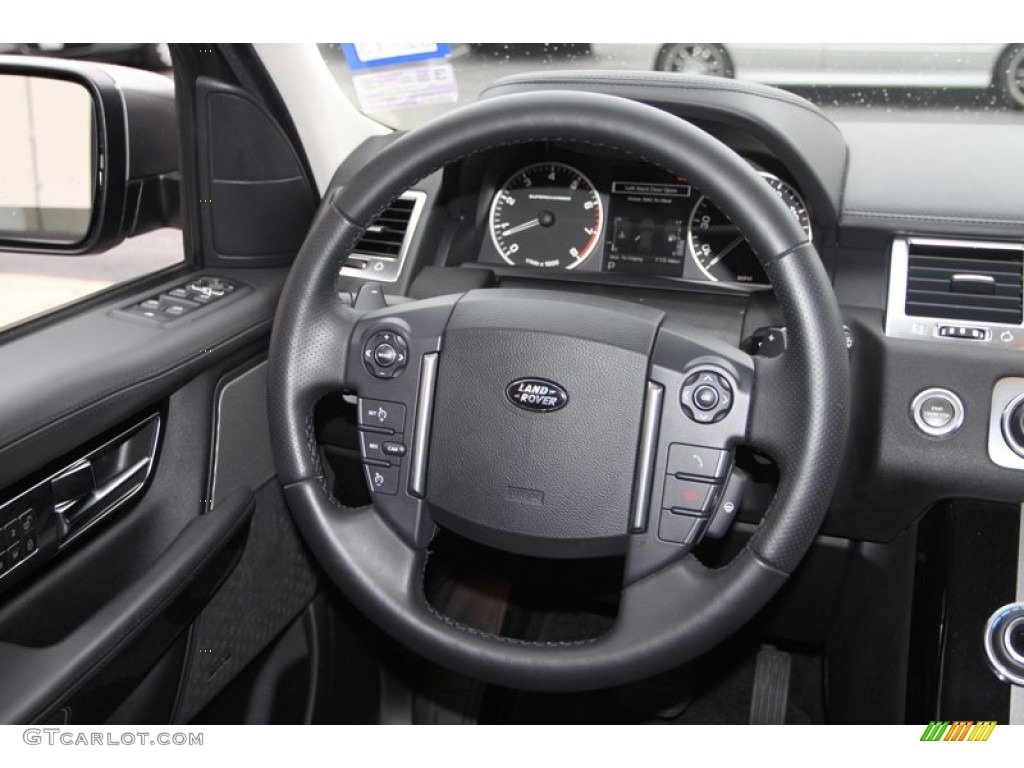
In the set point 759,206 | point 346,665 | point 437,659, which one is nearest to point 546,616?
point 346,665

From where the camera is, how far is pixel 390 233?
166 cm

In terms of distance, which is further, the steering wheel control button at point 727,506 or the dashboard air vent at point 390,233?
the dashboard air vent at point 390,233

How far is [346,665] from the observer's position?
1.86 meters

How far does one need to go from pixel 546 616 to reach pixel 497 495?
3.67 ft

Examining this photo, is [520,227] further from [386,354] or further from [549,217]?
[386,354]

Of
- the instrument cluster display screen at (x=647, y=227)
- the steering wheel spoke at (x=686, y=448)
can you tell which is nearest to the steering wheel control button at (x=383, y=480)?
the steering wheel spoke at (x=686, y=448)

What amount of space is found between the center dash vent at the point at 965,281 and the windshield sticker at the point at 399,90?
0.90 metres

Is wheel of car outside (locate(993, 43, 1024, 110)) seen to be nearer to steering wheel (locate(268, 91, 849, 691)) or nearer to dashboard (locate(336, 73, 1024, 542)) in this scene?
dashboard (locate(336, 73, 1024, 542))

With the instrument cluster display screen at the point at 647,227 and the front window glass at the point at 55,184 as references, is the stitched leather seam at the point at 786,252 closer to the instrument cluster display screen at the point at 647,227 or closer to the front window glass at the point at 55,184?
the instrument cluster display screen at the point at 647,227

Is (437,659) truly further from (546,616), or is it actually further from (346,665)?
(546,616)

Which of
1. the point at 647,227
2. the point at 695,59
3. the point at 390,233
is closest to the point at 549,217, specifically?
the point at 647,227

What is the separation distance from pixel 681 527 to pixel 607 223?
0.69 meters

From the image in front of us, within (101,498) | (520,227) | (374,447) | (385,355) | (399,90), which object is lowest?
(101,498)

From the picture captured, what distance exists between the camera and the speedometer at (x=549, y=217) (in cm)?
164
